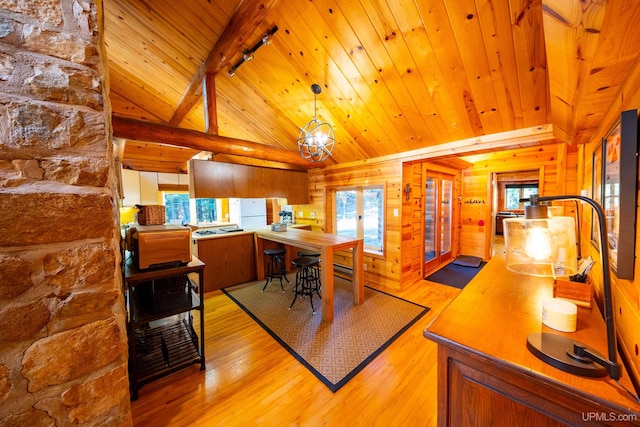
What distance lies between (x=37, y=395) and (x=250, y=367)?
1429 mm

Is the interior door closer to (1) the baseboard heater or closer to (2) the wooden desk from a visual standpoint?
(1) the baseboard heater

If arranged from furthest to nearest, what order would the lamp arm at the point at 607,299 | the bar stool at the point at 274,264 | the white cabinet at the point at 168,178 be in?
1. the white cabinet at the point at 168,178
2. the bar stool at the point at 274,264
3. the lamp arm at the point at 607,299

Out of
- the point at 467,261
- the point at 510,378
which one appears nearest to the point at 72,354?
the point at 510,378

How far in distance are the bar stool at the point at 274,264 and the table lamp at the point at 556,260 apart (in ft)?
9.95

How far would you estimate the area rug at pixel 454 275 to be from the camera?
13.0 feet

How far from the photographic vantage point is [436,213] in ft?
15.5

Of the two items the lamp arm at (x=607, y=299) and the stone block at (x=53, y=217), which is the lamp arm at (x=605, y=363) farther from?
the stone block at (x=53, y=217)

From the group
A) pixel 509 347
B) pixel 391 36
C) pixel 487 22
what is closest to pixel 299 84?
pixel 391 36

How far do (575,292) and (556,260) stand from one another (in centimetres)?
63

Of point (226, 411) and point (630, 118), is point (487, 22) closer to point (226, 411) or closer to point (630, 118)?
point (630, 118)

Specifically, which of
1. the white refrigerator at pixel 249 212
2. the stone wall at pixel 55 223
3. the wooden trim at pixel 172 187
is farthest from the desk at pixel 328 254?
the wooden trim at pixel 172 187

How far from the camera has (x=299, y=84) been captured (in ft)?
9.07

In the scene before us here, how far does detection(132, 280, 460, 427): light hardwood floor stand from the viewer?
1560 mm

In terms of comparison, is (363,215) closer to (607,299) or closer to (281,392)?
(281,392)
